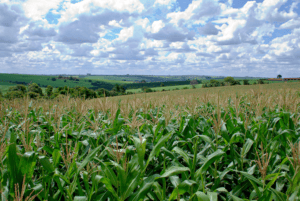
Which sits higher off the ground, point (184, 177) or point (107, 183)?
point (107, 183)

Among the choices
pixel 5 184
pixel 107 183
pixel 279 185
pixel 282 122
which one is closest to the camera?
pixel 107 183

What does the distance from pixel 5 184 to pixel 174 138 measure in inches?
88.5

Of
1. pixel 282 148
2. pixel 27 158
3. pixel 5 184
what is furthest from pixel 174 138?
pixel 5 184

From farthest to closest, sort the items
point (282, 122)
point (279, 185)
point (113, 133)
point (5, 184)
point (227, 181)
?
point (282, 122)
point (113, 133)
point (227, 181)
point (279, 185)
point (5, 184)

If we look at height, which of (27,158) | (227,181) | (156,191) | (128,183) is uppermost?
(27,158)

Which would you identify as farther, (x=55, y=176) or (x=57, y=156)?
(x=57, y=156)

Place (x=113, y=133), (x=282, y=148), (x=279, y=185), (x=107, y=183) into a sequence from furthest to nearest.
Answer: (x=113, y=133) → (x=282, y=148) → (x=279, y=185) → (x=107, y=183)

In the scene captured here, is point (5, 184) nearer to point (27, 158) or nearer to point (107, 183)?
point (27, 158)

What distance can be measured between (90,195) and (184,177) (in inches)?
42.1

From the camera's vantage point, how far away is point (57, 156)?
2131 mm

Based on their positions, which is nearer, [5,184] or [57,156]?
[5,184]

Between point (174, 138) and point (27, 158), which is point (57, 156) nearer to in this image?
point (27, 158)

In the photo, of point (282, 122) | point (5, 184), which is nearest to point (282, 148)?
point (282, 122)

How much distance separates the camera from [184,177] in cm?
204
